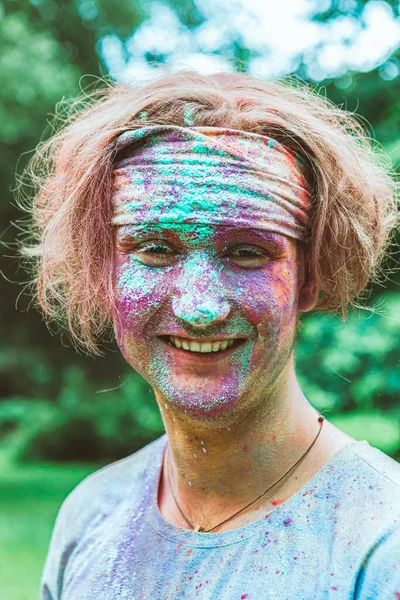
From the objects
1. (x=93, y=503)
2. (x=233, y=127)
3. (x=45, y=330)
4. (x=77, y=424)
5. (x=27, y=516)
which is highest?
(x=233, y=127)

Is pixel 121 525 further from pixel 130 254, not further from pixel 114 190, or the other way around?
pixel 114 190

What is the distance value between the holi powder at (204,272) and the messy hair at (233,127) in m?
0.08

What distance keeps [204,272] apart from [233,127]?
36 cm

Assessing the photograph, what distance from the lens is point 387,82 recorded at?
3.63 metres

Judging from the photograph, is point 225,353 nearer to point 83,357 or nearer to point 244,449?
point 244,449

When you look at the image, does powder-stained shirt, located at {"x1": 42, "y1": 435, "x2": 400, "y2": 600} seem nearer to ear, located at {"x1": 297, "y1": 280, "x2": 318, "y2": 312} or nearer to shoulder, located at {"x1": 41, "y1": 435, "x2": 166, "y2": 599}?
shoulder, located at {"x1": 41, "y1": 435, "x2": 166, "y2": 599}

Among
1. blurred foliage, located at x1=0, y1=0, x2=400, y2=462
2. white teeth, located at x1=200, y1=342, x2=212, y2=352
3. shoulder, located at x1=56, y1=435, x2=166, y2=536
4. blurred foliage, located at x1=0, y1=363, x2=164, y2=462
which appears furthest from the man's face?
blurred foliage, located at x1=0, y1=363, x2=164, y2=462

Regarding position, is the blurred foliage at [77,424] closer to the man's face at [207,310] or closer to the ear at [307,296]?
the ear at [307,296]

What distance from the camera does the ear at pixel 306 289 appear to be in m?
1.77

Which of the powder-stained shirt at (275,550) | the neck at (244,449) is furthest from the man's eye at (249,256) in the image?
the powder-stained shirt at (275,550)

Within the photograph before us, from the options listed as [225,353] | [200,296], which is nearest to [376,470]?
[225,353]

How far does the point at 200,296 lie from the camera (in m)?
A: 1.51

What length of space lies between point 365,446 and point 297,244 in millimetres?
500

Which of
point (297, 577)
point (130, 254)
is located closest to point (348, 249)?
point (130, 254)
